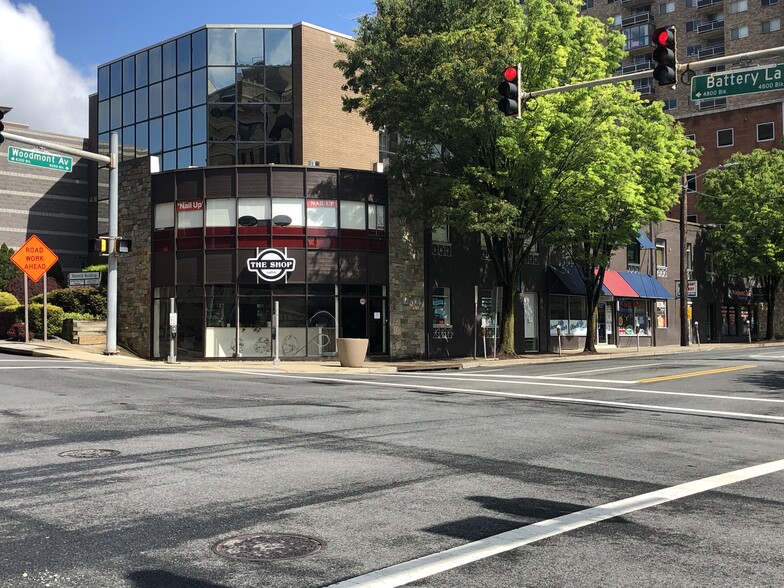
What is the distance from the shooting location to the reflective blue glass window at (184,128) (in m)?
42.0

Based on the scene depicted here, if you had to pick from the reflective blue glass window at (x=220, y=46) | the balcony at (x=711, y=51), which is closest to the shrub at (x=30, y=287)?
the reflective blue glass window at (x=220, y=46)

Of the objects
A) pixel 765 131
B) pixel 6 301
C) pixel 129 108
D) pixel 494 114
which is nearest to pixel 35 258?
pixel 6 301

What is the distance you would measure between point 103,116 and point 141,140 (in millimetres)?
4225

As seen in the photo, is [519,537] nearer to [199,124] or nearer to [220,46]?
[199,124]

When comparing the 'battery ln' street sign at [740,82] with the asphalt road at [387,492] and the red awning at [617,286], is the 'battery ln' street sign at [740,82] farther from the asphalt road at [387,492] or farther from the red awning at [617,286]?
the red awning at [617,286]

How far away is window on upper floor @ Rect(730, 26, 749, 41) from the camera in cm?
7575

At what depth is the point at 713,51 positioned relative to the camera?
3123 inches

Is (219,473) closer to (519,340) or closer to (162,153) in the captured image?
(519,340)

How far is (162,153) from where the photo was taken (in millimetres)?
43156

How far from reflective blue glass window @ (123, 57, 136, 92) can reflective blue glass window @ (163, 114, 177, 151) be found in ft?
13.7

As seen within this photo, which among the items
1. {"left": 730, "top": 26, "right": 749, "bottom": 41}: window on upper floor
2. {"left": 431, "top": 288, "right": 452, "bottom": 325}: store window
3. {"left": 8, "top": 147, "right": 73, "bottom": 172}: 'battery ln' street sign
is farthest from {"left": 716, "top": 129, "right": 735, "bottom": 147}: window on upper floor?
{"left": 8, "top": 147, "right": 73, "bottom": 172}: 'battery ln' street sign

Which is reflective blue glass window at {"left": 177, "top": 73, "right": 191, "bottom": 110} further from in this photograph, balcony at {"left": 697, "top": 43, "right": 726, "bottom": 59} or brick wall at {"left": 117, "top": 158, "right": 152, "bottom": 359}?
balcony at {"left": 697, "top": 43, "right": 726, "bottom": 59}

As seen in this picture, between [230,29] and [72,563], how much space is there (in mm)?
40453

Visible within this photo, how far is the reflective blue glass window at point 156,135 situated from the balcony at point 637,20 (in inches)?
2311
